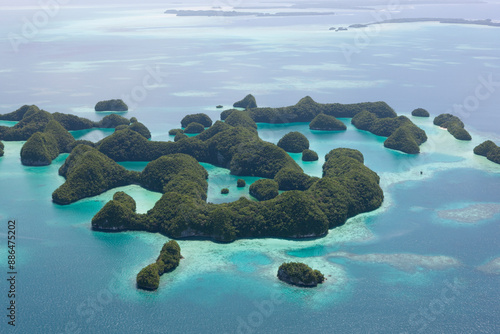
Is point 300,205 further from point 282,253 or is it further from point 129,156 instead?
point 129,156

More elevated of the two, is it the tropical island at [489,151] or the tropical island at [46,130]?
the tropical island at [46,130]

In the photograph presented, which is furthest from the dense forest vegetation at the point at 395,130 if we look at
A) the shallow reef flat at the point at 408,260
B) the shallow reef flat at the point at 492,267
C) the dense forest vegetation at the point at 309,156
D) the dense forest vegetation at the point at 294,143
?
the shallow reef flat at the point at 408,260

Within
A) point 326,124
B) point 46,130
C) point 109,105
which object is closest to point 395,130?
point 326,124

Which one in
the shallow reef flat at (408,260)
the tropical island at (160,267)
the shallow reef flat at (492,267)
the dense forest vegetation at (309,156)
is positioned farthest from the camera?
the dense forest vegetation at (309,156)

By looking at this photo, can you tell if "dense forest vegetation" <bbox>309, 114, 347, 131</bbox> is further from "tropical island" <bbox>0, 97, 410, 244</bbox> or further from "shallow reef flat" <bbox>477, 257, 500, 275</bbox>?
"shallow reef flat" <bbox>477, 257, 500, 275</bbox>

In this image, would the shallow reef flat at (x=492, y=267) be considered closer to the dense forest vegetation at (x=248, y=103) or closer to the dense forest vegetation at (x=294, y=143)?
the dense forest vegetation at (x=294, y=143)

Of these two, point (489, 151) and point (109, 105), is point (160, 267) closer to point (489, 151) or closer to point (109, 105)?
point (489, 151)

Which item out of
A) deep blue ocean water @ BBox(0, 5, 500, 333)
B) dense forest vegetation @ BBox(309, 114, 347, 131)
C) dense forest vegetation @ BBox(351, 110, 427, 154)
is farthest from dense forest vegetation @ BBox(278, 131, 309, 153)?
dense forest vegetation @ BBox(309, 114, 347, 131)

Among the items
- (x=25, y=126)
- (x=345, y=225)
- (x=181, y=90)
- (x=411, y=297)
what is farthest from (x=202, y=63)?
(x=411, y=297)
